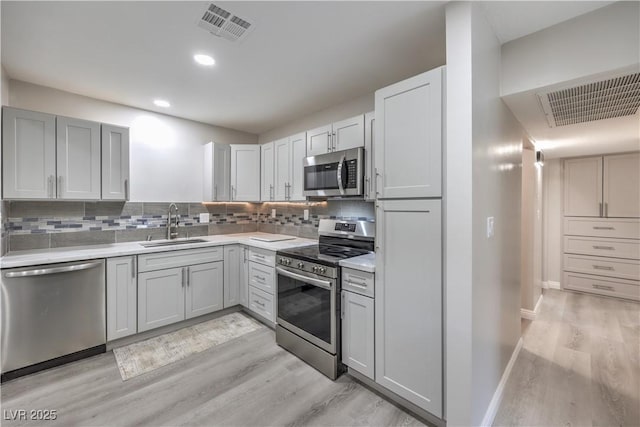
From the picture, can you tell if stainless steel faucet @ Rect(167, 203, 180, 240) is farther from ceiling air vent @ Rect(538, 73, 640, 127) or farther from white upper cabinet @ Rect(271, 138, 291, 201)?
ceiling air vent @ Rect(538, 73, 640, 127)

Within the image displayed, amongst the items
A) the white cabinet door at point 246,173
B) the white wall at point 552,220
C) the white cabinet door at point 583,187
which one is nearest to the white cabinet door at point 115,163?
the white cabinet door at point 246,173

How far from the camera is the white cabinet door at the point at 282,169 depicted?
3.30m

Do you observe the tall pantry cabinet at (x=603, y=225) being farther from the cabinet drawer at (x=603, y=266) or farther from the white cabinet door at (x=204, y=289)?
the white cabinet door at (x=204, y=289)

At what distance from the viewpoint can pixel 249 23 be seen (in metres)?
1.79

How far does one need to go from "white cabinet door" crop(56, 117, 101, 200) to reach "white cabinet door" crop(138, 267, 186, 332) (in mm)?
1001

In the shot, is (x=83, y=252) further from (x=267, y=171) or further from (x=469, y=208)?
(x=469, y=208)

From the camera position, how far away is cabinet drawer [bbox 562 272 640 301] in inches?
152

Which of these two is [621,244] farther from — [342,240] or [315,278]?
[315,278]

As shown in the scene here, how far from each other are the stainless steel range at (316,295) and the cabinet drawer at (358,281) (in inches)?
2.5

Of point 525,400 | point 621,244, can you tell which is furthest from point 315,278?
point 621,244

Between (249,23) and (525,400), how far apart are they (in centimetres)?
326

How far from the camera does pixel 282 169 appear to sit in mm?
3389

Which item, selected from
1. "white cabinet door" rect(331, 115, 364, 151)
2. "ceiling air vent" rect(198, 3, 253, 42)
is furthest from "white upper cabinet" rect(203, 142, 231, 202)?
"ceiling air vent" rect(198, 3, 253, 42)

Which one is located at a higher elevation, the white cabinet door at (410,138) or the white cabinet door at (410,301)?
the white cabinet door at (410,138)
